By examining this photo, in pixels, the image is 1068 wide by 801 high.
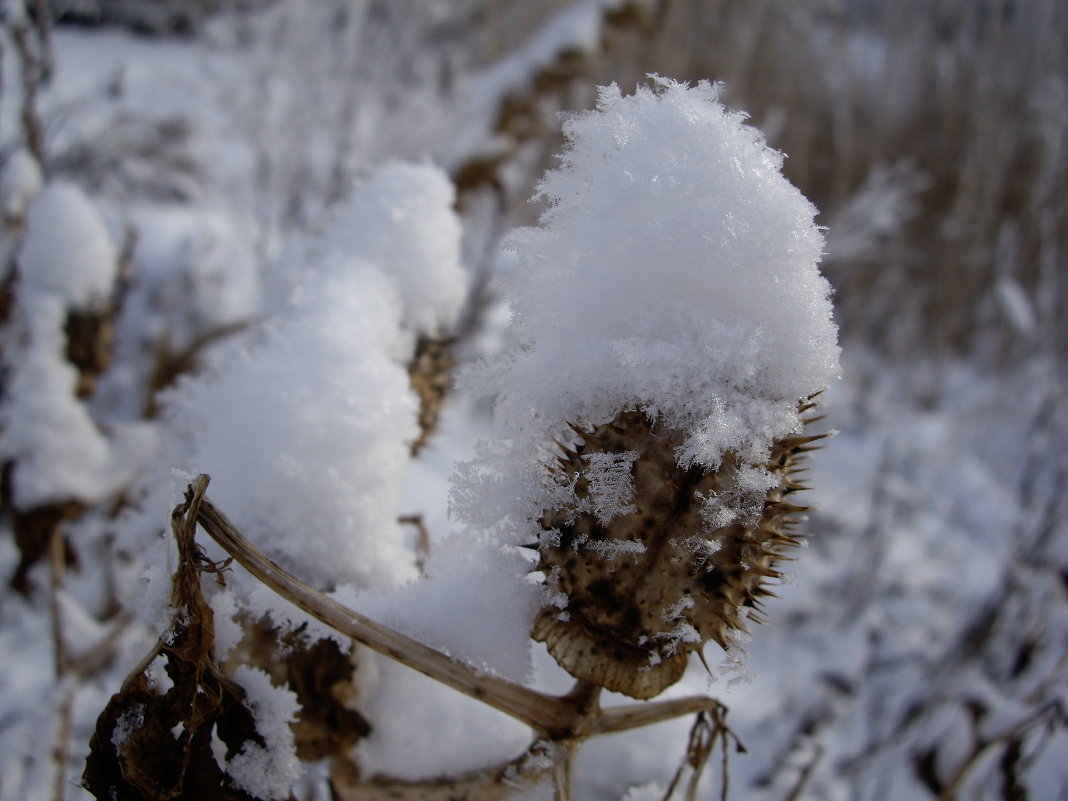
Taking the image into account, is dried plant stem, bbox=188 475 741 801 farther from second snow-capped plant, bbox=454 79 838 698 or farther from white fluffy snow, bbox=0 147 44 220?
white fluffy snow, bbox=0 147 44 220

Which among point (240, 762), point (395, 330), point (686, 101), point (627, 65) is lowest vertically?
point (240, 762)

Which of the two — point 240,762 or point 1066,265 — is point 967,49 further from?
point 240,762

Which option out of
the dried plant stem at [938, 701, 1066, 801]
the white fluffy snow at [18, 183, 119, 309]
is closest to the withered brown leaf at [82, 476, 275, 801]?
the dried plant stem at [938, 701, 1066, 801]

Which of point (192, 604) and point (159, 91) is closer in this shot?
point (192, 604)

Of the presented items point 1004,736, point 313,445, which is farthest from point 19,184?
point 1004,736

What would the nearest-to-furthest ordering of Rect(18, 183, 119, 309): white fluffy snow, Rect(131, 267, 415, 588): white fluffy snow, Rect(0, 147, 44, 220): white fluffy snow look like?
Rect(131, 267, 415, 588): white fluffy snow → Rect(18, 183, 119, 309): white fluffy snow → Rect(0, 147, 44, 220): white fluffy snow

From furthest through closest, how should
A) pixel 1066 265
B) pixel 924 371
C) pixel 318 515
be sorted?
pixel 924 371
pixel 1066 265
pixel 318 515

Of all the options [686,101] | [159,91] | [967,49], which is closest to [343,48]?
[159,91]
